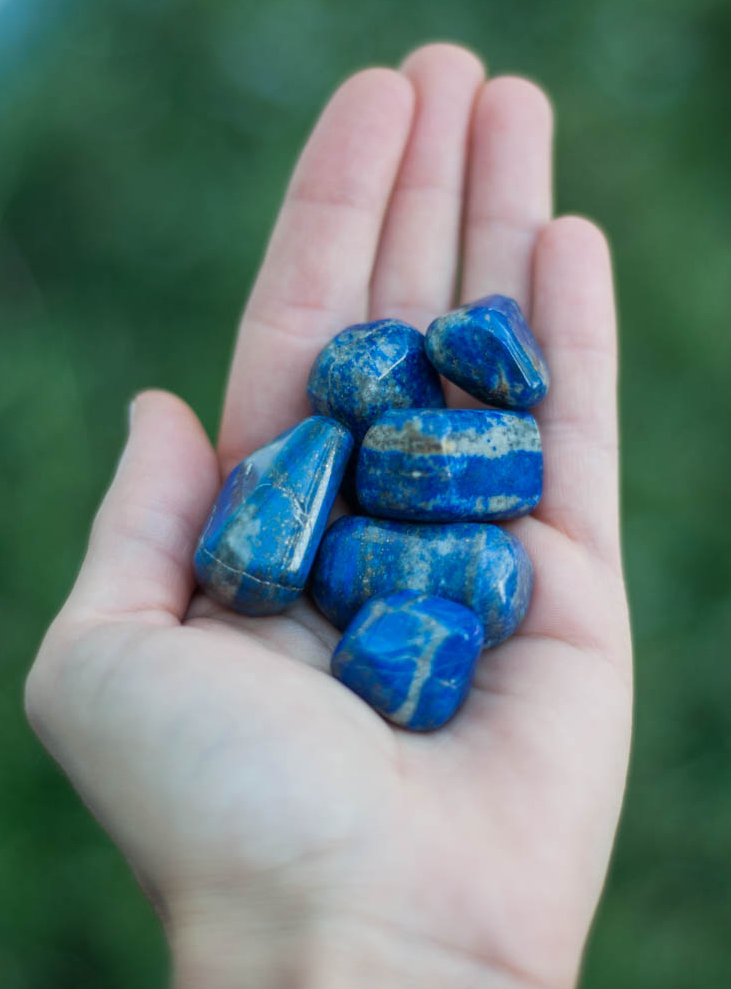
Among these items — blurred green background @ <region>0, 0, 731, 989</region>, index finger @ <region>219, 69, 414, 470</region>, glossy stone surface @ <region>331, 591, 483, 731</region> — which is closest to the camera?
glossy stone surface @ <region>331, 591, 483, 731</region>

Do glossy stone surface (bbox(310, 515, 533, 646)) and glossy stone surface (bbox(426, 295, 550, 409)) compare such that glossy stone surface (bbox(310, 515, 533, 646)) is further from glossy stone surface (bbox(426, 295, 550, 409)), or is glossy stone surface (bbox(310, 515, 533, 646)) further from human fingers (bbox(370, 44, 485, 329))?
human fingers (bbox(370, 44, 485, 329))

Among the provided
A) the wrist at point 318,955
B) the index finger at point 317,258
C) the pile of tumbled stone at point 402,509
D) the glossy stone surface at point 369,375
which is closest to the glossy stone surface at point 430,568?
the pile of tumbled stone at point 402,509

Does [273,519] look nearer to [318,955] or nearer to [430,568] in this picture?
[430,568]

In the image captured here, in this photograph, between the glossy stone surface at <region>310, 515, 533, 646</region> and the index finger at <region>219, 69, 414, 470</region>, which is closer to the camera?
the glossy stone surface at <region>310, 515, 533, 646</region>

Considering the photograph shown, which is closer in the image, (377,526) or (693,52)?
(377,526)

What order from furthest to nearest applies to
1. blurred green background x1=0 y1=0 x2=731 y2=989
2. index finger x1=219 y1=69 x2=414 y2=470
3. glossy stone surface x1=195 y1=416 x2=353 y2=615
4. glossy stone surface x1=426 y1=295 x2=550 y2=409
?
1. blurred green background x1=0 y1=0 x2=731 y2=989
2. index finger x1=219 y1=69 x2=414 y2=470
3. glossy stone surface x1=426 y1=295 x2=550 y2=409
4. glossy stone surface x1=195 y1=416 x2=353 y2=615

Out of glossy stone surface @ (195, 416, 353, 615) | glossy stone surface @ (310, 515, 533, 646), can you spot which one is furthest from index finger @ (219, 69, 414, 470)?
glossy stone surface @ (310, 515, 533, 646)

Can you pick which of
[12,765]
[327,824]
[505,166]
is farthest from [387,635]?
[12,765]

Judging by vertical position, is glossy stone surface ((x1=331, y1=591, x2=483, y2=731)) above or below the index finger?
below

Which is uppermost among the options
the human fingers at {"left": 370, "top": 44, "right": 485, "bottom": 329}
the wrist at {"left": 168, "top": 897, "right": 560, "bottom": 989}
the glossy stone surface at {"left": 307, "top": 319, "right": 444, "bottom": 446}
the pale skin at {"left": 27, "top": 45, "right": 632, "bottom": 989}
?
the human fingers at {"left": 370, "top": 44, "right": 485, "bottom": 329}

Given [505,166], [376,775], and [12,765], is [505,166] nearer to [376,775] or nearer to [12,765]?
[376,775]
